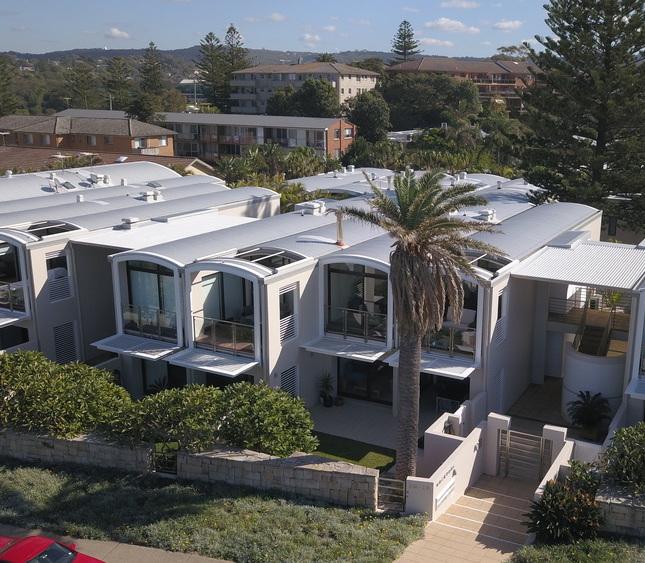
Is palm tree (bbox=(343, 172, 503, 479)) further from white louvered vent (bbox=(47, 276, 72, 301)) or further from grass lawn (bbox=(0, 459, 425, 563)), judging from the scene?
white louvered vent (bbox=(47, 276, 72, 301))

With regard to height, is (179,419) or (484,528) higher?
(179,419)

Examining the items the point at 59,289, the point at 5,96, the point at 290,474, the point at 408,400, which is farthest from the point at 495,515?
the point at 5,96

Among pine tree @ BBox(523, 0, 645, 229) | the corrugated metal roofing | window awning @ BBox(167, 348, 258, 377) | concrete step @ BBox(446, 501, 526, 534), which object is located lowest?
concrete step @ BBox(446, 501, 526, 534)

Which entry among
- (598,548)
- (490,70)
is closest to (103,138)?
(598,548)

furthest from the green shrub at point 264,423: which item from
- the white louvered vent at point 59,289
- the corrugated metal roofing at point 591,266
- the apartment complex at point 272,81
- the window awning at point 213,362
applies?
the apartment complex at point 272,81

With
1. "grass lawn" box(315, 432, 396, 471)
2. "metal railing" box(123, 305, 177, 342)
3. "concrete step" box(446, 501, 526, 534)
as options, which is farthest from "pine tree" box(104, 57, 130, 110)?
"concrete step" box(446, 501, 526, 534)

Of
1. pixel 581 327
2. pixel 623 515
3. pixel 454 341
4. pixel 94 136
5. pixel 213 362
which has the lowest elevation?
pixel 623 515

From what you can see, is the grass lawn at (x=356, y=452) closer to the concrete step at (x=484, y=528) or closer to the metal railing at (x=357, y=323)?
the metal railing at (x=357, y=323)

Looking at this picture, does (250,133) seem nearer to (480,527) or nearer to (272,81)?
(272,81)
